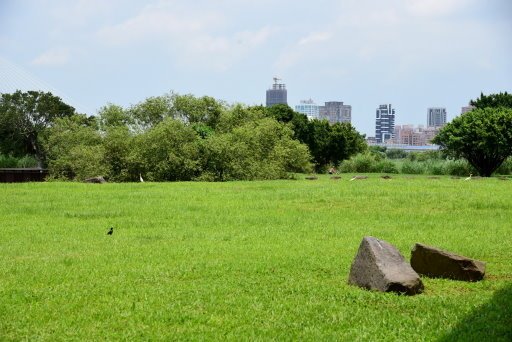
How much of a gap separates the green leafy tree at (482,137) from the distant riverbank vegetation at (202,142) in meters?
0.08

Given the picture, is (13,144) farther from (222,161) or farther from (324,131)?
(222,161)

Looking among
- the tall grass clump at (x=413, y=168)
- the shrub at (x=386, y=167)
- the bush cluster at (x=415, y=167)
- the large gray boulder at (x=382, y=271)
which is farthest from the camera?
the shrub at (x=386, y=167)

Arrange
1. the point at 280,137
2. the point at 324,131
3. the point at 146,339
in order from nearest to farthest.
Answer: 1. the point at 146,339
2. the point at 280,137
3. the point at 324,131

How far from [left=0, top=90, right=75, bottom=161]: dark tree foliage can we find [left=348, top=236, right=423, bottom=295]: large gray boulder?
57.4 meters

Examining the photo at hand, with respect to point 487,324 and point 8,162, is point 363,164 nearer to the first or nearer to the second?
point 8,162

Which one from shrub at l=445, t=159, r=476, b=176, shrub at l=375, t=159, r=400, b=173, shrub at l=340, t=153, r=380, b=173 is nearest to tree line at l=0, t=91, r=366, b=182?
shrub at l=340, t=153, r=380, b=173

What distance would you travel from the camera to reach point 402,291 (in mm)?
7406

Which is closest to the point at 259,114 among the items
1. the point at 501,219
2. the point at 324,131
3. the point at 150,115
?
the point at 150,115

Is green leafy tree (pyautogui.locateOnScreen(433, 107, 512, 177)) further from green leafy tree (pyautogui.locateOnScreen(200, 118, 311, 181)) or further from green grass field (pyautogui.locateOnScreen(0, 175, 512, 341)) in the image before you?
green grass field (pyautogui.locateOnScreen(0, 175, 512, 341))

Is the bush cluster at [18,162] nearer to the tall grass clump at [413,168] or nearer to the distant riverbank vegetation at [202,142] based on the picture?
the distant riverbank vegetation at [202,142]

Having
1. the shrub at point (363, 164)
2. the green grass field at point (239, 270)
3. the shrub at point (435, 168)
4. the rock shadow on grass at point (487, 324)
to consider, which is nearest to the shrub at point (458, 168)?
the shrub at point (435, 168)

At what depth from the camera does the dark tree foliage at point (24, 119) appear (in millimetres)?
60566

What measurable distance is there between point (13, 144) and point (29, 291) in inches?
2302

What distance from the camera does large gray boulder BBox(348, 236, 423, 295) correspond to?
24.3ft
